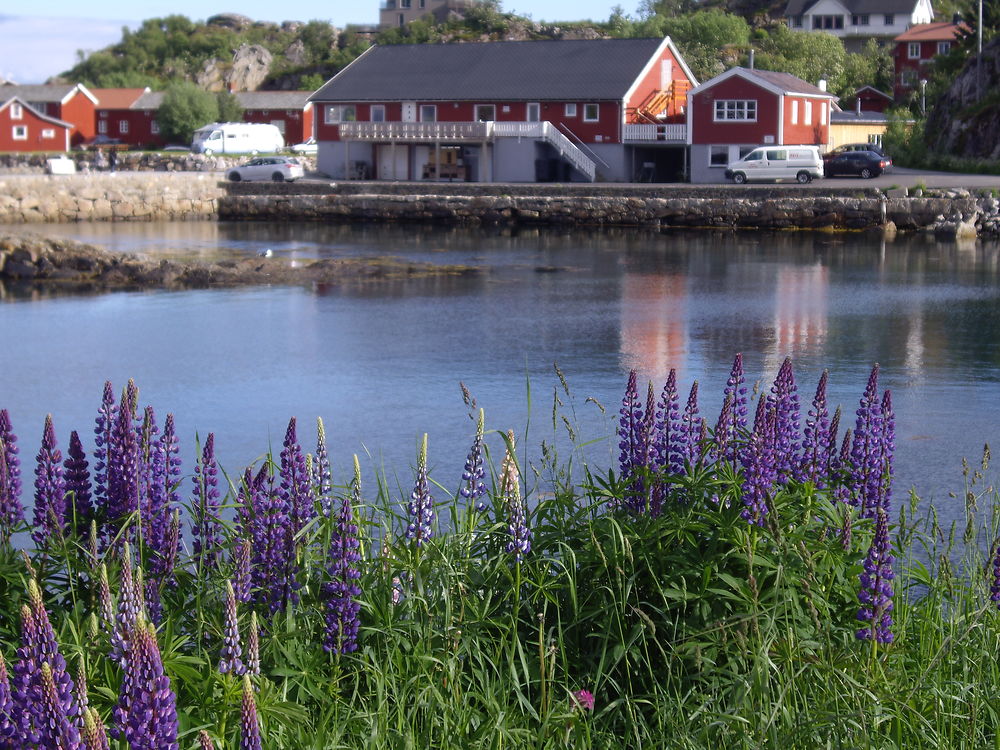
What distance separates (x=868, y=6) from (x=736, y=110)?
62840 mm

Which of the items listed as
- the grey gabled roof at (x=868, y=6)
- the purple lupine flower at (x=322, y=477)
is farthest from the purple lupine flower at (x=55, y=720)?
the grey gabled roof at (x=868, y=6)

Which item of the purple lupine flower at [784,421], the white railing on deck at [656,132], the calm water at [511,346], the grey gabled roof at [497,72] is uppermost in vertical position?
the grey gabled roof at [497,72]

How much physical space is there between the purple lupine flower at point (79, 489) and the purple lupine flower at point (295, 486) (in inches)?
50.5

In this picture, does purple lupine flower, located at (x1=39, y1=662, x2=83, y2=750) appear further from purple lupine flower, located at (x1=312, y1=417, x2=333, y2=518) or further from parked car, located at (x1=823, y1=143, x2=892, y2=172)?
parked car, located at (x1=823, y1=143, x2=892, y2=172)

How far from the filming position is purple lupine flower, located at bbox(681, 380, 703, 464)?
267 inches

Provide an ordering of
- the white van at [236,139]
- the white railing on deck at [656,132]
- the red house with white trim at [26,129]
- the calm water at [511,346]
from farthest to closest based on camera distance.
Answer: the red house with white trim at [26,129] < the white van at [236,139] < the white railing on deck at [656,132] < the calm water at [511,346]

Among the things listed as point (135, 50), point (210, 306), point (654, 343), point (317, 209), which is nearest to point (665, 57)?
point (317, 209)

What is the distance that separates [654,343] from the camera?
21594 mm

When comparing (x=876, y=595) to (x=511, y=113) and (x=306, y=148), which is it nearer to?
(x=511, y=113)

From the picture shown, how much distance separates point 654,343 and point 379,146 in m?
44.3

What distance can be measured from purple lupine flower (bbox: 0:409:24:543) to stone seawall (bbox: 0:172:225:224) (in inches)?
1950

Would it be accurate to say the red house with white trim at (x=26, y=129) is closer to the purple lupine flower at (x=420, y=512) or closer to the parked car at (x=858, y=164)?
the parked car at (x=858, y=164)

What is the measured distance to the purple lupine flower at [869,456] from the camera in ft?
21.0

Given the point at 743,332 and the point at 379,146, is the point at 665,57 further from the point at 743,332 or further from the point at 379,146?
the point at 743,332
